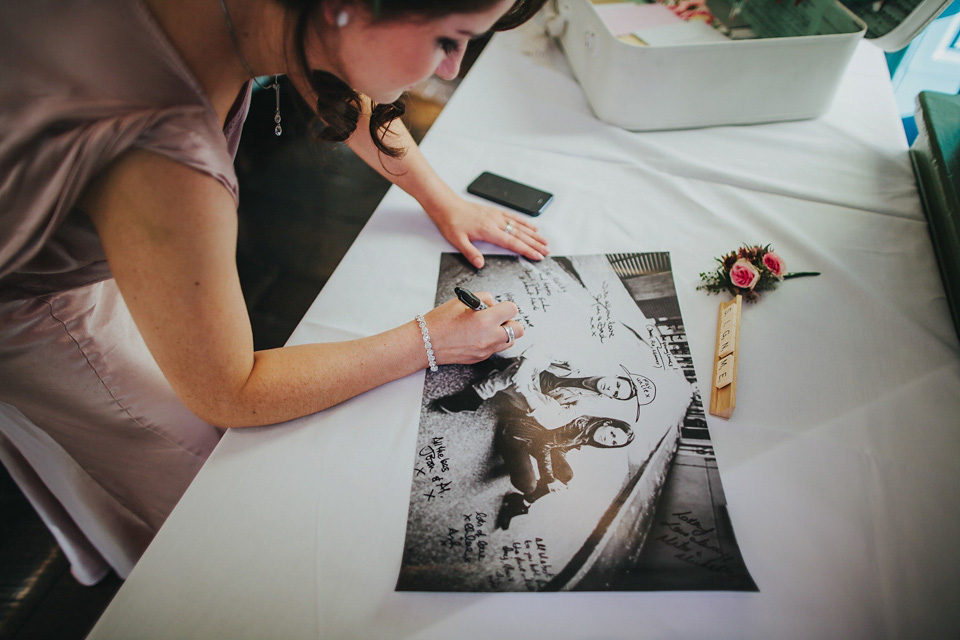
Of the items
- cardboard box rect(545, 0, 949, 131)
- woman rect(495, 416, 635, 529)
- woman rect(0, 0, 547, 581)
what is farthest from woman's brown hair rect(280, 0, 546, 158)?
woman rect(495, 416, 635, 529)

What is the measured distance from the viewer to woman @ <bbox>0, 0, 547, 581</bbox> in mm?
490

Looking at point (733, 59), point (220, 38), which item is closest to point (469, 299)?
point (220, 38)

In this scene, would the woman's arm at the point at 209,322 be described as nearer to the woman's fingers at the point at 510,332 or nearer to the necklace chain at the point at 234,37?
the woman's fingers at the point at 510,332

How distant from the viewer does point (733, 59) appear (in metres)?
0.94

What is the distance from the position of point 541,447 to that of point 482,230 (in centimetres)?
39

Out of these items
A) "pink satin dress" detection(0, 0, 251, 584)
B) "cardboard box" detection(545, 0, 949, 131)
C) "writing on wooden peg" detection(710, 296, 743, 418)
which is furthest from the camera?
"cardboard box" detection(545, 0, 949, 131)

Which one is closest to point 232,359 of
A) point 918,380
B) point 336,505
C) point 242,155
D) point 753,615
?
point 336,505

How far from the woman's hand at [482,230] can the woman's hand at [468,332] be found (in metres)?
0.15

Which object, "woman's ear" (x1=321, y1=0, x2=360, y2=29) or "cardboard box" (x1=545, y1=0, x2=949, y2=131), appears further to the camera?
"cardboard box" (x1=545, y1=0, x2=949, y2=131)

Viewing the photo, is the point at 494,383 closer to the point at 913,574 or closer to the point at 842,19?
the point at 913,574

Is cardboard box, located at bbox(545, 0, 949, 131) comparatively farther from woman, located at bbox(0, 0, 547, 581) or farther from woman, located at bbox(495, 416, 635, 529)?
woman, located at bbox(495, 416, 635, 529)

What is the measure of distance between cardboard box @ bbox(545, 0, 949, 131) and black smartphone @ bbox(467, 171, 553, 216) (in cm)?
29

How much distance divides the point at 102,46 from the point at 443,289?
48cm

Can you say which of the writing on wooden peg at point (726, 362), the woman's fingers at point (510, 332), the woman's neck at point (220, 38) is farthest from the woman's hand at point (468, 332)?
the woman's neck at point (220, 38)
